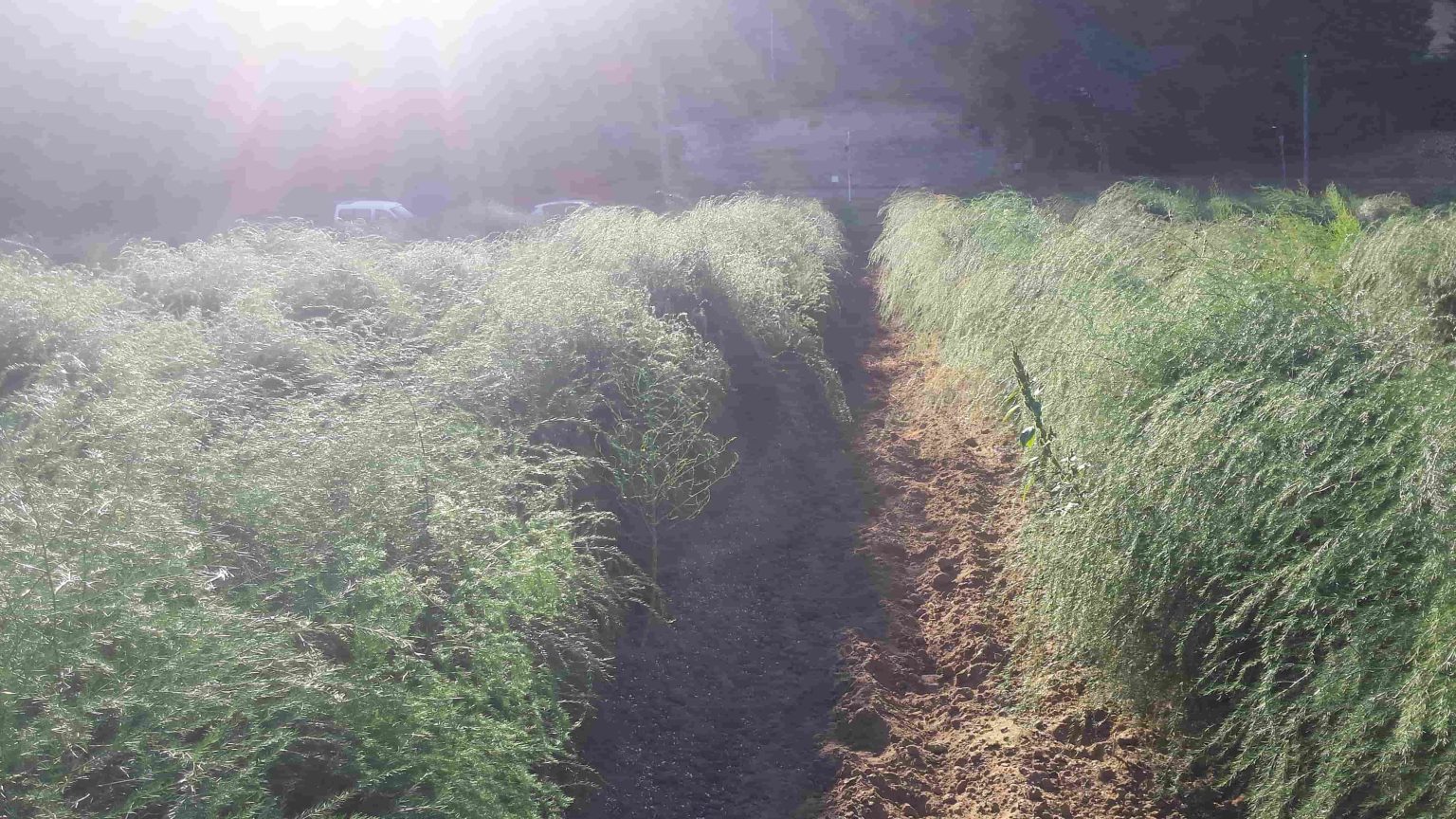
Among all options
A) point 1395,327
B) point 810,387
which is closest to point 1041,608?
point 1395,327

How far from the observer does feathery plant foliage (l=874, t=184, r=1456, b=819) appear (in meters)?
2.64

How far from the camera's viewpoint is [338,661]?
2.94 m

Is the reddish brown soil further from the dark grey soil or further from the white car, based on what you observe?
the white car

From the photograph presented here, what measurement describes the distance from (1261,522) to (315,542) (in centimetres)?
292

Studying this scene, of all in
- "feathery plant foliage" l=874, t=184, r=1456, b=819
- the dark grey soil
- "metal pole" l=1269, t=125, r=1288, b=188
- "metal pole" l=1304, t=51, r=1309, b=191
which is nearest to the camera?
"feathery plant foliage" l=874, t=184, r=1456, b=819

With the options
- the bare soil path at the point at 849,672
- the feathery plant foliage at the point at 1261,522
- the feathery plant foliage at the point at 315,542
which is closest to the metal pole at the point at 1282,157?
the bare soil path at the point at 849,672

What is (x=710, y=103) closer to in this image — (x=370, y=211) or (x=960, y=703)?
(x=370, y=211)

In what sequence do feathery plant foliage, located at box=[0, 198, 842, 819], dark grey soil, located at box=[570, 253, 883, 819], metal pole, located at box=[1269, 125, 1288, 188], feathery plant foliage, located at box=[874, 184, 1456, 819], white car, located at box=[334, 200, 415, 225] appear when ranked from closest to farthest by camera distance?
feathery plant foliage, located at box=[0, 198, 842, 819] → feathery plant foliage, located at box=[874, 184, 1456, 819] → dark grey soil, located at box=[570, 253, 883, 819] → white car, located at box=[334, 200, 415, 225] → metal pole, located at box=[1269, 125, 1288, 188]

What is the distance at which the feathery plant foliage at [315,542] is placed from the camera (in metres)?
2.33

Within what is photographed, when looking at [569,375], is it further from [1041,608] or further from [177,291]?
[177,291]

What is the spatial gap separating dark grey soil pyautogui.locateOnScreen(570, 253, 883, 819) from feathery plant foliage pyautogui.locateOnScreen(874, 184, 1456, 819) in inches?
42.4

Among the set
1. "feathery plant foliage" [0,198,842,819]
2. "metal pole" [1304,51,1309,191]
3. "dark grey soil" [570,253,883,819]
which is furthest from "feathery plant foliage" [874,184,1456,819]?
"metal pole" [1304,51,1309,191]

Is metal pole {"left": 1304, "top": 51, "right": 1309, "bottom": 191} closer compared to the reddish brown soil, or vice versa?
the reddish brown soil

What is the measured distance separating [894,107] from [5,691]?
3926 centimetres
